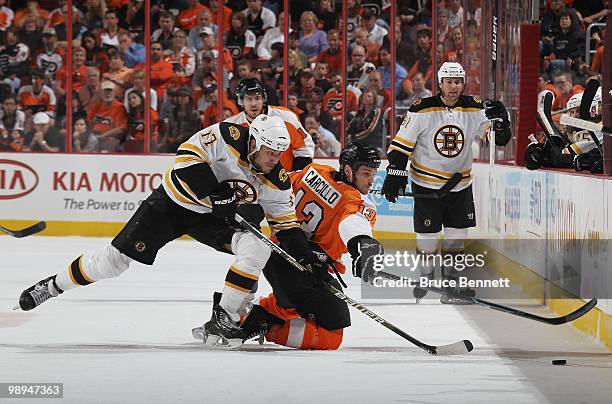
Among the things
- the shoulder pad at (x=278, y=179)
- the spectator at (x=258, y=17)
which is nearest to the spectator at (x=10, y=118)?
the spectator at (x=258, y=17)

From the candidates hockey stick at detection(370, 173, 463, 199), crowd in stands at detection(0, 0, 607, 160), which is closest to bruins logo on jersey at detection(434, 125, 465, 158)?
hockey stick at detection(370, 173, 463, 199)

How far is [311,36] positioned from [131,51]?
1754 mm

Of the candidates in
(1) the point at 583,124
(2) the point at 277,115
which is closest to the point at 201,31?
(2) the point at 277,115

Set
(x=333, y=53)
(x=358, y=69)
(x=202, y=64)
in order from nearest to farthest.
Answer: (x=358, y=69)
(x=333, y=53)
(x=202, y=64)

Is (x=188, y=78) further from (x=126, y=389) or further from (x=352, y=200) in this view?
(x=126, y=389)

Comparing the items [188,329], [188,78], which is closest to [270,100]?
[188,78]

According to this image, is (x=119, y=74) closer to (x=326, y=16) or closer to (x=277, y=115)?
(x=326, y=16)

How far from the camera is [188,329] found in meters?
5.64

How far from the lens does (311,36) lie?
11.7 metres

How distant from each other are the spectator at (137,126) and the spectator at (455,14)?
A: 288 centimetres

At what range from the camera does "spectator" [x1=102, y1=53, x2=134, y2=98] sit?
12078mm

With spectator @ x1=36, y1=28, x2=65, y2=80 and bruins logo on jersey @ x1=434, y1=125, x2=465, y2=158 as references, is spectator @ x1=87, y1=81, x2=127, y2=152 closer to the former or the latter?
spectator @ x1=36, y1=28, x2=65, y2=80

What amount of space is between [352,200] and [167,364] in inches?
38.7

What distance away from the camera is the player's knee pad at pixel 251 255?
16.1 feet
